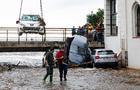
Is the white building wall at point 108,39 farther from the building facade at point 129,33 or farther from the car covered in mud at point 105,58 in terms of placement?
the car covered in mud at point 105,58

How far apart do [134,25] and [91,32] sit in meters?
8.83

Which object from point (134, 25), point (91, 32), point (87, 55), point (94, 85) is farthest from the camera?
point (91, 32)

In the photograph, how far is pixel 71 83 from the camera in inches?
1115

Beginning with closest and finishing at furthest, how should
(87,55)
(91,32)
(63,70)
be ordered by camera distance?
(63,70)
(87,55)
(91,32)

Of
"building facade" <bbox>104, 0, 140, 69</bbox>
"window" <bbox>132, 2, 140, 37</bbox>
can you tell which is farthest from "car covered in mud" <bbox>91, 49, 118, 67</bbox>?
"window" <bbox>132, 2, 140, 37</bbox>

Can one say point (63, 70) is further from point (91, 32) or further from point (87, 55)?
point (91, 32)

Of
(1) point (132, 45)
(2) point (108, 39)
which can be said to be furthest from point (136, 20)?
(2) point (108, 39)

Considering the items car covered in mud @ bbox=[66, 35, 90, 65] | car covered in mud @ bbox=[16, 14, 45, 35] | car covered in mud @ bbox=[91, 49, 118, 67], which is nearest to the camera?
car covered in mud @ bbox=[91, 49, 118, 67]

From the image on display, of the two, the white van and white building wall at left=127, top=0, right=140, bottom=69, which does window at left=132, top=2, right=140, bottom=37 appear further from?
the white van

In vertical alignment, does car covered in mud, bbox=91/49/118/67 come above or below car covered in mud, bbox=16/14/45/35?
below

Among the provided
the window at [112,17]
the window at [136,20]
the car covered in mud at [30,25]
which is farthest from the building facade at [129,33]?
the car covered in mud at [30,25]

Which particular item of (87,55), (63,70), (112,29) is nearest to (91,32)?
(112,29)

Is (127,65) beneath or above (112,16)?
beneath

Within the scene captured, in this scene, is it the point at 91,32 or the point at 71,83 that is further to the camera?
the point at 91,32
